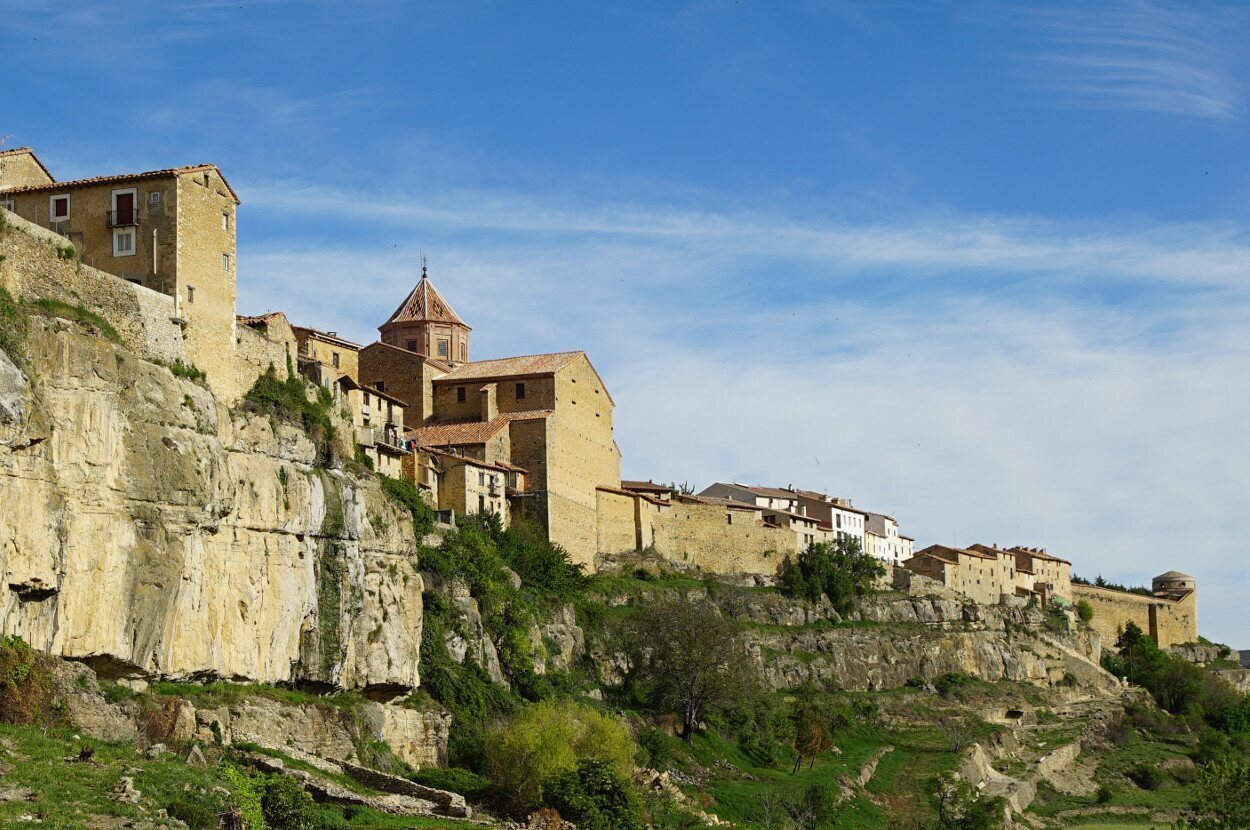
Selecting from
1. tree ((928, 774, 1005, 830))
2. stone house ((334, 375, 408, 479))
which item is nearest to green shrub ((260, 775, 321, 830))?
stone house ((334, 375, 408, 479))

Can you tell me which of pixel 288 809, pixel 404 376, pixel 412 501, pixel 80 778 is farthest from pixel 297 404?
pixel 404 376

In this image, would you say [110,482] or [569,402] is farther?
[569,402]

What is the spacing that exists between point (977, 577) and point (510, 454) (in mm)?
58625

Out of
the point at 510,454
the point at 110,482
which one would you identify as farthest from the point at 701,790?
the point at 110,482

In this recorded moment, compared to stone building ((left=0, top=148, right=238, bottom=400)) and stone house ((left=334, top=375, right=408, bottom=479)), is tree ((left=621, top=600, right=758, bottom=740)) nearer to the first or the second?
stone house ((left=334, top=375, right=408, bottom=479))

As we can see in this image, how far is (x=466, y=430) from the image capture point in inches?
3206

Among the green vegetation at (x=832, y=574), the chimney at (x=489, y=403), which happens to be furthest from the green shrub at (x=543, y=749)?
the green vegetation at (x=832, y=574)

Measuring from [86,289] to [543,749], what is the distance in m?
21.8

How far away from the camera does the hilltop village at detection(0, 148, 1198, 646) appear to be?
5375 cm

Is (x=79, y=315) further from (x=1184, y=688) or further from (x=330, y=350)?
(x=1184, y=688)

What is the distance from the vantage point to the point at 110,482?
46125 mm

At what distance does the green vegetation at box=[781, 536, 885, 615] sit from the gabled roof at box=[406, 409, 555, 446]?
963 inches

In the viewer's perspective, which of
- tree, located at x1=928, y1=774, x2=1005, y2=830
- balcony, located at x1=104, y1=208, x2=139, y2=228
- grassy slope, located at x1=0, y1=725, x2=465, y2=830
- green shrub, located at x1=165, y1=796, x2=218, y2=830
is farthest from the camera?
tree, located at x1=928, y1=774, x2=1005, y2=830

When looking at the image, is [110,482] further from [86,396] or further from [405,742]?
[405,742]
